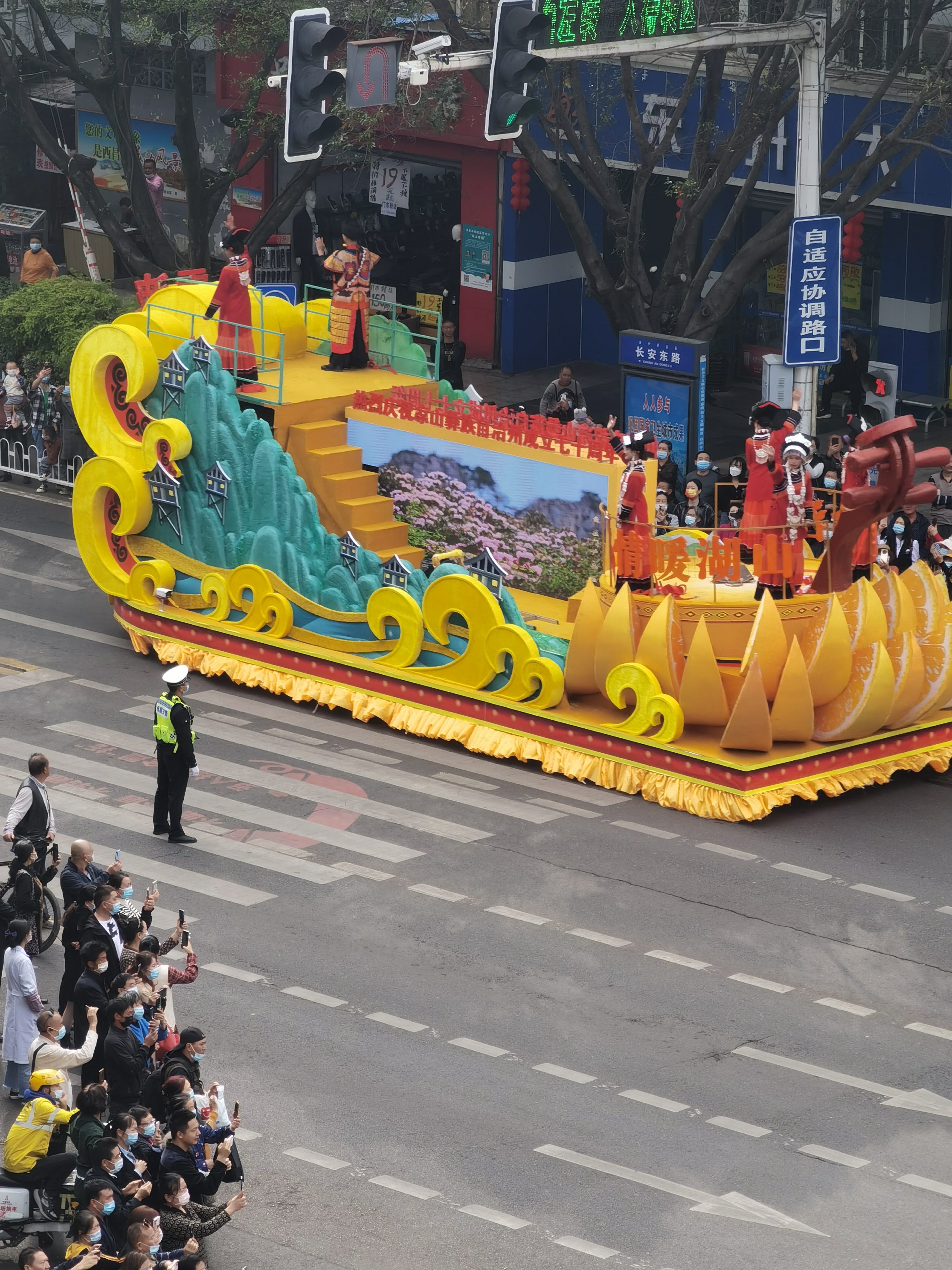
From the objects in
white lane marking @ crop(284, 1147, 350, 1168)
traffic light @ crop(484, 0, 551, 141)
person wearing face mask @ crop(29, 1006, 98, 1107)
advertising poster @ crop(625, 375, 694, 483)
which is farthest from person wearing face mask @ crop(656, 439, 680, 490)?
person wearing face mask @ crop(29, 1006, 98, 1107)

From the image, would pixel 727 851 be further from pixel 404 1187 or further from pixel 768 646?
pixel 404 1187

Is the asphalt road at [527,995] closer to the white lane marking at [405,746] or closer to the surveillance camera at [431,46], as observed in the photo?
the white lane marking at [405,746]

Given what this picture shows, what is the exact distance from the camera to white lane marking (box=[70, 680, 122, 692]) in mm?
22109

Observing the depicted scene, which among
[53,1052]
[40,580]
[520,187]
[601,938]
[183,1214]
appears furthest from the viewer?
[520,187]

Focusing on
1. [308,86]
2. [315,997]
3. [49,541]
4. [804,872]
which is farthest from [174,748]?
[49,541]

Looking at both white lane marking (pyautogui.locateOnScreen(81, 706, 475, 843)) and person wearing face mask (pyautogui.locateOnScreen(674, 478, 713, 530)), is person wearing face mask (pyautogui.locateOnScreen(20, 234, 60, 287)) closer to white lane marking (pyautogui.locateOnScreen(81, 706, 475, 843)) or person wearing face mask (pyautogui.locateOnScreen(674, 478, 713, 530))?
person wearing face mask (pyautogui.locateOnScreen(674, 478, 713, 530))

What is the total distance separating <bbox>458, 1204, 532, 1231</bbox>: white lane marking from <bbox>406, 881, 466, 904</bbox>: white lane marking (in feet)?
15.2

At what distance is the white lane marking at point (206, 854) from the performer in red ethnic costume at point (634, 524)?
397cm

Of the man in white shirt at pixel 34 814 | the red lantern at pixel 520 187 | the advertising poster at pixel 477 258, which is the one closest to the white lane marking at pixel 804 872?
the man in white shirt at pixel 34 814

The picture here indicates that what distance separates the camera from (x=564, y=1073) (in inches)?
574

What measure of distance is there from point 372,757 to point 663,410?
7388mm

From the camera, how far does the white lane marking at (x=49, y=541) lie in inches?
1055

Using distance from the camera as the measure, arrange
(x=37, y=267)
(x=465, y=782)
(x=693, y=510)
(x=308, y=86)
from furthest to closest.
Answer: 1. (x=37, y=267)
2. (x=693, y=510)
3. (x=465, y=782)
4. (x=308, y=86)

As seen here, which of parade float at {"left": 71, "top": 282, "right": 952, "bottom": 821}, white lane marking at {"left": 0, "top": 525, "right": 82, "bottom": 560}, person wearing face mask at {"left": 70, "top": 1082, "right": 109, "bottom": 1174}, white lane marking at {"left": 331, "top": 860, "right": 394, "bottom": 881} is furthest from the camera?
white lane marking at {"left": 0, "top": 525, "right": 82, "bottom": 560}
